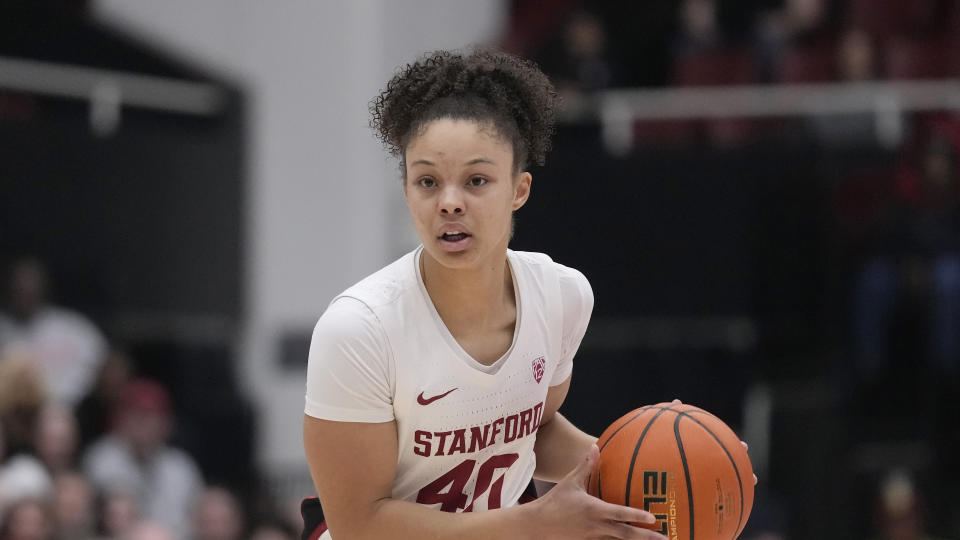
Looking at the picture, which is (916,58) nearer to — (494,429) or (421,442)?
(494,429)

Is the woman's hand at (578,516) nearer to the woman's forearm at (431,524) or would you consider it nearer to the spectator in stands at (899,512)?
the woman's forearm at (431,524)

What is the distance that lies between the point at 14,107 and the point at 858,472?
662 centimetres

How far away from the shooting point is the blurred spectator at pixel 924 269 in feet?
30.6

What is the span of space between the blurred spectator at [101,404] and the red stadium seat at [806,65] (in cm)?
543

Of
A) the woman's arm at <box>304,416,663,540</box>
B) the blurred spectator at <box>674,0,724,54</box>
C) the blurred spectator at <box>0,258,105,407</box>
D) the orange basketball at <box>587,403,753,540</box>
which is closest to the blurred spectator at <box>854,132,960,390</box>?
the blurred spectator at <box>674,0,724,54</box>

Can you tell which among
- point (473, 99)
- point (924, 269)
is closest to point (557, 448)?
point (473, 99)

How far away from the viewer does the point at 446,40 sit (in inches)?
465

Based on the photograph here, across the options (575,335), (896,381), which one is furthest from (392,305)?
(896,381)

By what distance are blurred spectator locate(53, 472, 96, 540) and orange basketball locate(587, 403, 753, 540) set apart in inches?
182

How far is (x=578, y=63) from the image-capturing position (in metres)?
10.5

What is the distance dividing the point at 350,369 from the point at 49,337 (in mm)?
6069

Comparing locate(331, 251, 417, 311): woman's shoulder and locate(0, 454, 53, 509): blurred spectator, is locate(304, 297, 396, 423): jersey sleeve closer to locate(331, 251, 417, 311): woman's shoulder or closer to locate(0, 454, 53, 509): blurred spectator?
locate(331, 251, 417, 311): woman's shoulder

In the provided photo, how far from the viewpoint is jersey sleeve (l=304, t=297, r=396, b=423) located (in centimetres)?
324

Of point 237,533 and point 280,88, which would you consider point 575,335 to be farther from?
point 280,88
